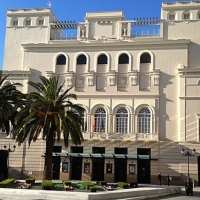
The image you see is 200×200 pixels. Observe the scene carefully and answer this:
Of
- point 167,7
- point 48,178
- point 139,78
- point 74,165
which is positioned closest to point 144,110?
point 139,78

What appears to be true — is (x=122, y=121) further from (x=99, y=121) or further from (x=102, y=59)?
(x=102, y=59)

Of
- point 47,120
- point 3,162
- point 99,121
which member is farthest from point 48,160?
point 3,162

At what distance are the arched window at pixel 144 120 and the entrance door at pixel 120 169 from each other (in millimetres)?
4431

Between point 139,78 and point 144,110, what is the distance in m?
4.23

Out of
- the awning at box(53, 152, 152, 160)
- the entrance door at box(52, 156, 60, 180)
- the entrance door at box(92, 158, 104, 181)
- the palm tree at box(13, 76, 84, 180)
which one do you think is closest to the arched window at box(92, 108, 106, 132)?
the awning at box(53, 152, 152, 160)

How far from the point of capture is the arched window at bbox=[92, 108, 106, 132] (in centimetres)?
4522

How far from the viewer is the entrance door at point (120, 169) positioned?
4366 cm

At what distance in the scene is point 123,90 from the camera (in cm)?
4566

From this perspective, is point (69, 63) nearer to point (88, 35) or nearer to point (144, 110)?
point (88, 35)

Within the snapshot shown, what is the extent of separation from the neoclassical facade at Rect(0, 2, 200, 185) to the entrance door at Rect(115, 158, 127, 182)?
12 centimetres

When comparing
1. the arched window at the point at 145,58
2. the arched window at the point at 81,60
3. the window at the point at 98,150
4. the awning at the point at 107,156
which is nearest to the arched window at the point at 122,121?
the window at the point at 98,150

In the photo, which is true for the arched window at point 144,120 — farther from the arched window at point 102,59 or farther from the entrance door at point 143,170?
the arched window at point 102,59

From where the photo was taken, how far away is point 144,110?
44844 millimetres

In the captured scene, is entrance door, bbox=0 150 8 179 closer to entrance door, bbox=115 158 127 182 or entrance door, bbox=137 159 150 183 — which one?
entrance door, bbox=115 158 127 182
